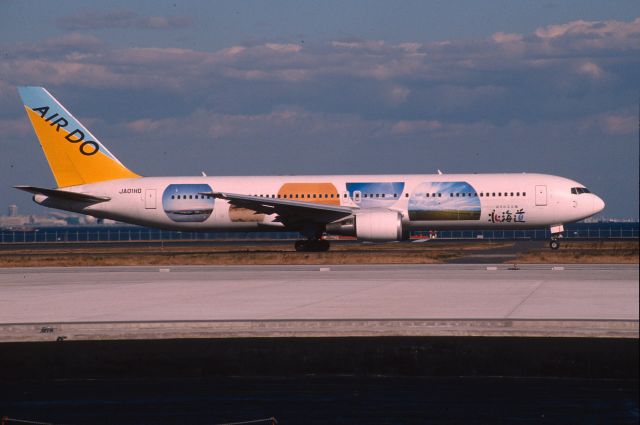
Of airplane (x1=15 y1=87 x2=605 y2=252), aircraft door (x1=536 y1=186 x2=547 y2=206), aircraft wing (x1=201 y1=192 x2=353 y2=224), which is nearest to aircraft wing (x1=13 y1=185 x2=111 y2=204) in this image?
airplane (x1=15 y1=87 x2=605 y2=252)

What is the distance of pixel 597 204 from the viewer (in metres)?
54.4

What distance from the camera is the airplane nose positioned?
5431 cm

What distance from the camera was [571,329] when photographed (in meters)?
19.7

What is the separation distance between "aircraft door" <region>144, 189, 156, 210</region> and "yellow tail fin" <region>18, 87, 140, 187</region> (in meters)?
2.82

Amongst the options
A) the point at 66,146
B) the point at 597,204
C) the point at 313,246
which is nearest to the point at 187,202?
the point at 313,246

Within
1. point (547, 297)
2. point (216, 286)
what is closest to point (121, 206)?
point (216, 286)

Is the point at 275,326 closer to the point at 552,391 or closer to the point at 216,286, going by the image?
the point at 552,391

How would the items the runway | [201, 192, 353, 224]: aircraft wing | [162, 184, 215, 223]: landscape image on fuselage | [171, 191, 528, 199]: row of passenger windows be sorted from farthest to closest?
[162, 184, 215, 223]: landscape image on fuselage
[171, 191, 528, 199]: row of passenger windows
[201, 192, 353, 224]: aircraft wing
the runway

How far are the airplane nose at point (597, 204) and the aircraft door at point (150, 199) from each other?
979 inches

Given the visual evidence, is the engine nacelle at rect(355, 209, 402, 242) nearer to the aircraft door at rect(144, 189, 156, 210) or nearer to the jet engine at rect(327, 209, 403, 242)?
the jet engine at rect(327, 209, 403, 242)

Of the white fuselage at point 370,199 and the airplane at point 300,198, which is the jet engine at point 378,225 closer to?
the airplane at point 300,198

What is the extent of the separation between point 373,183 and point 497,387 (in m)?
37.8

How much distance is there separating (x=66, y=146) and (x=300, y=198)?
585 inches

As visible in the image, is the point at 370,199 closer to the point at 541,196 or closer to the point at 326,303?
the point at 541,196
